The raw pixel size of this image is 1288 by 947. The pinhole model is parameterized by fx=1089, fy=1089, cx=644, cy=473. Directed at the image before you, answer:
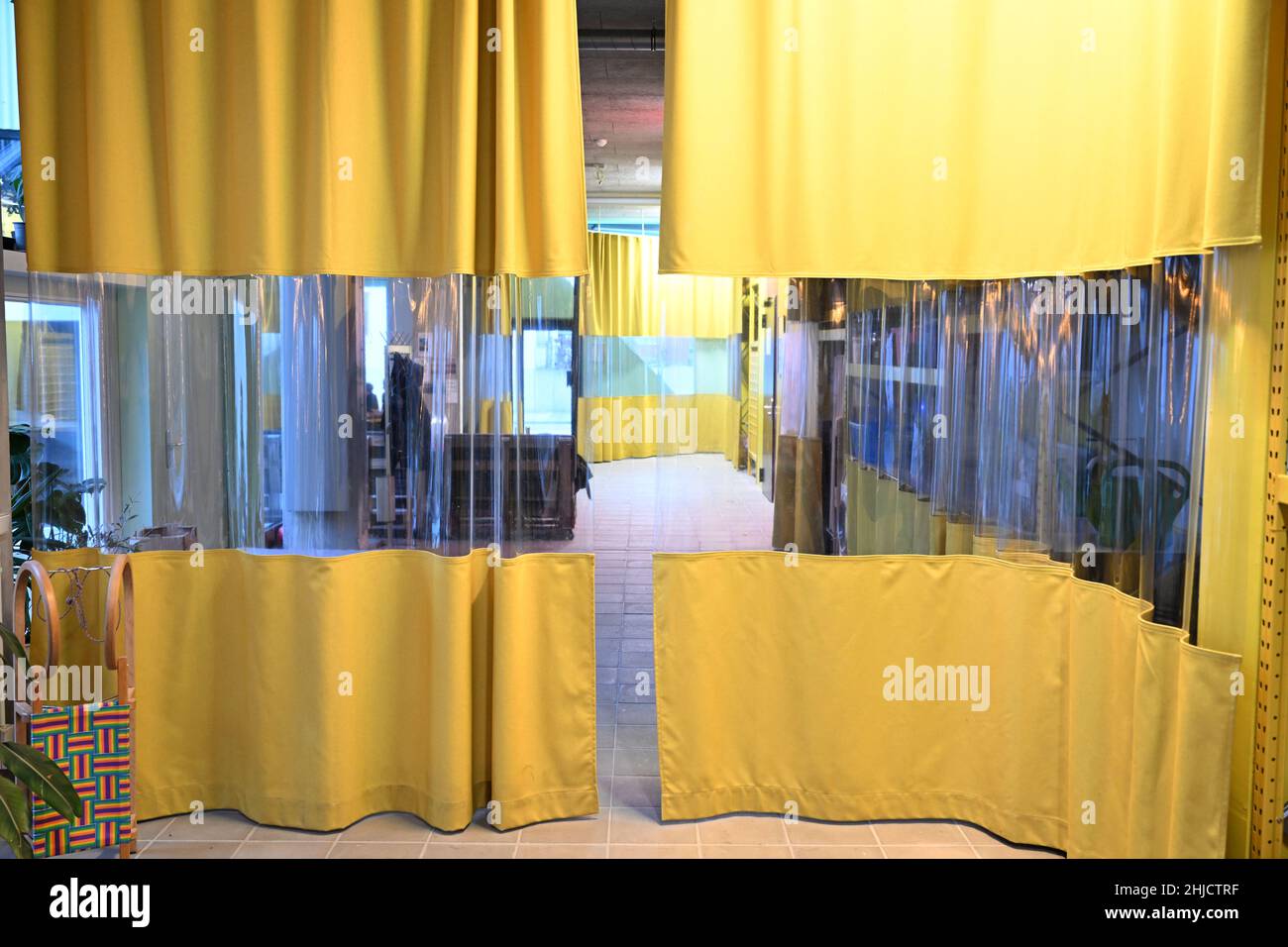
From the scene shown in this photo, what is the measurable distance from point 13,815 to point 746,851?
1.67 m

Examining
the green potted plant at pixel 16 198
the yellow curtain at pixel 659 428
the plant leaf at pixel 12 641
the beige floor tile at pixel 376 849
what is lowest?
the beige floor tile at pixel 376 849

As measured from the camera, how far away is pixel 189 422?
2.99 metres

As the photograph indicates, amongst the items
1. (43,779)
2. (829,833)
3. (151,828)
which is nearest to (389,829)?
(151,828)

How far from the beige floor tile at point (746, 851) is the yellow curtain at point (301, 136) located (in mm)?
1547

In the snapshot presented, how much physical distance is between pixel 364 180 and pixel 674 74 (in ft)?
2.82

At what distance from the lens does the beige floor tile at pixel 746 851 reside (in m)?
2.77

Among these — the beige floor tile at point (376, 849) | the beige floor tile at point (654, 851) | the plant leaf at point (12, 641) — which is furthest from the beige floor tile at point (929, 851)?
the plant leaf at point (12, 641)

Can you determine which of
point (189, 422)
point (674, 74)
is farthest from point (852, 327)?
point (189, 422)

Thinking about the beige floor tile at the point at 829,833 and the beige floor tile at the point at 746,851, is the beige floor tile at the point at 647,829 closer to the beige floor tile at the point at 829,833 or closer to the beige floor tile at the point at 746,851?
the beige floor tile at the point at 746,851

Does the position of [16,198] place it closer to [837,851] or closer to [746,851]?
[746,851]

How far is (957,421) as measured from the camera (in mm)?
2941

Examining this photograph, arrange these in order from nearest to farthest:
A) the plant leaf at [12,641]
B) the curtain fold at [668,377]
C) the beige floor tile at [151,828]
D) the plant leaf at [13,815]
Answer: the plant leaf at [13,815] → the plant leaf at [12,641] → the beige floor tile at [151,828] → the curtain fold at [668,377]

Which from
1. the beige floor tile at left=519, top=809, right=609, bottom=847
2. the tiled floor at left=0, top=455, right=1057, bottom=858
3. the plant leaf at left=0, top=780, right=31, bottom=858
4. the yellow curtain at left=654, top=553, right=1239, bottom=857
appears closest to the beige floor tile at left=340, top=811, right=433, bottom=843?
the tiled floor at left=0, top=455, right=1057, bottom=858
